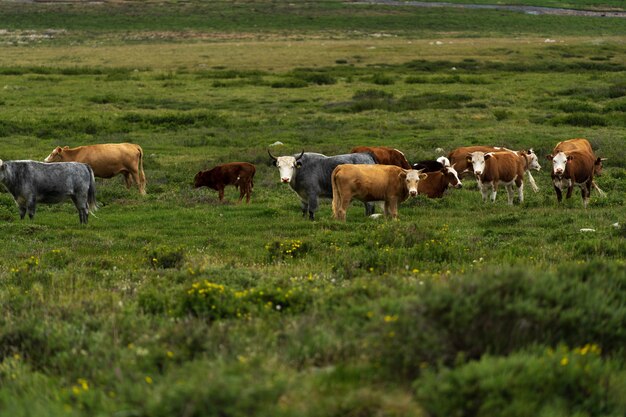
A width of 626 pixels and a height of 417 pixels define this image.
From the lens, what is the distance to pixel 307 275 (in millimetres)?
10609

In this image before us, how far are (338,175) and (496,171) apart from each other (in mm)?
4855

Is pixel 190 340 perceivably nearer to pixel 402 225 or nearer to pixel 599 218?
pixel 402 225

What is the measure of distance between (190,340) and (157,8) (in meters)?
128

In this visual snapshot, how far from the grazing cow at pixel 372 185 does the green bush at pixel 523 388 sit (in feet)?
35.4

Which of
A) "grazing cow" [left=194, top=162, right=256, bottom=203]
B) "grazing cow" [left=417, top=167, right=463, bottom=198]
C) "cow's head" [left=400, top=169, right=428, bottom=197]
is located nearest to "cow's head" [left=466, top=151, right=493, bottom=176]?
"grazing cow" [left=417, top=167, right=463, bottom=198]

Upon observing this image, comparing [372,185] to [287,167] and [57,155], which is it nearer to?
[287,167]

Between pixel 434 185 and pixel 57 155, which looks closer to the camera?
pixel 434 185

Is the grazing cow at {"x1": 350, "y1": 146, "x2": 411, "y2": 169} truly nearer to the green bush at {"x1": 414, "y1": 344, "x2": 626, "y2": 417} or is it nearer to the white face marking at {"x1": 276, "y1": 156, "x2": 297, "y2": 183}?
the white face marking at {"x1": 276, "y1": 156, "x2": 297, "y2": 183}

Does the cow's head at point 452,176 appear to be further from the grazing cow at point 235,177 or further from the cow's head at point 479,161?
the grazing cow at point 235,177

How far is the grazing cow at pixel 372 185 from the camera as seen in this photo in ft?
55.3

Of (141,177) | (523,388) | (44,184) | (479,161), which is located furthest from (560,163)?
(523,388)

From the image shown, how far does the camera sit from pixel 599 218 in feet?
54.2

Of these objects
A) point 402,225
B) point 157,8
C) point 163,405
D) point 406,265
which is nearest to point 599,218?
point 402,225

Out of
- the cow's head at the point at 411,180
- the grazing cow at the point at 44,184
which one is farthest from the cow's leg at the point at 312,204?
the grazing cow at the point at 44,184
